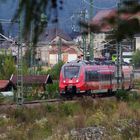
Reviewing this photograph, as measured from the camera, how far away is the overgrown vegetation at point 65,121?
45.4 ft

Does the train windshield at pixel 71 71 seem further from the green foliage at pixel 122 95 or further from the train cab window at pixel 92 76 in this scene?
the green foliage at pixel 122 95

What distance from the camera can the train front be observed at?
1204 inches

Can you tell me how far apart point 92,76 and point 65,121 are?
1330 cm

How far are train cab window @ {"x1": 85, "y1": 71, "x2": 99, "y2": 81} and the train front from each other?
0.32 m

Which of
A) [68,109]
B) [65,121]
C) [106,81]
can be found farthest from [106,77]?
[65,121]

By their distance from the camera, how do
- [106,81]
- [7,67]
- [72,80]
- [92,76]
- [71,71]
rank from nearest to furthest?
[72,80] < [92,76] < [71,71] < [106,81] < [7,67]

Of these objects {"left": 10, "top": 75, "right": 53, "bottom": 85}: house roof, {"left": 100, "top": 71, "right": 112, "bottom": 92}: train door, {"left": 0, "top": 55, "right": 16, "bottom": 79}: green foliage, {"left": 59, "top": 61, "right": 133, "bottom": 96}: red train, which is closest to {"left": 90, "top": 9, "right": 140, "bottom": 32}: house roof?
{"left": 59, "top": 61, "right": 133, "bottom": 96}: red train

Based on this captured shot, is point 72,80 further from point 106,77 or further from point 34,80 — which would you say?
point 34,80

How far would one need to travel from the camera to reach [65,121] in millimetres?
17891

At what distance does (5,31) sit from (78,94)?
94.6ft

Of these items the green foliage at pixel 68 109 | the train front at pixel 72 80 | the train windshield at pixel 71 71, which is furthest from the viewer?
the train windshield at pixel 71 71

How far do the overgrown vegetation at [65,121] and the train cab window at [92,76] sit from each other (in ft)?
11.1

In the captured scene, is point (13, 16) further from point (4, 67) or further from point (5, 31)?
point (4, 67)

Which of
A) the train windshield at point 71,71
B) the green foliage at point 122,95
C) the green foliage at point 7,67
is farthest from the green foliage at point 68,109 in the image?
the green foliage at point 7,67
